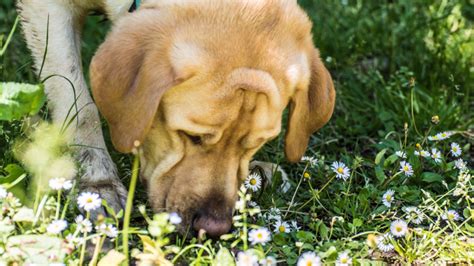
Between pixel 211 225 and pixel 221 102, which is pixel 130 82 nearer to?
pixel 221 102

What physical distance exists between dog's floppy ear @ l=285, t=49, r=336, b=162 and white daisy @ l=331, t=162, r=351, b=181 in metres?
0.29

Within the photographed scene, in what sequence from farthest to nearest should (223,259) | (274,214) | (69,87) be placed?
(69,87)
(274,214)
(223,259)

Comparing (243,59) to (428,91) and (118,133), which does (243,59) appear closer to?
(118,133)

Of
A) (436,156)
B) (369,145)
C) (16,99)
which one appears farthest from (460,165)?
(16,99)

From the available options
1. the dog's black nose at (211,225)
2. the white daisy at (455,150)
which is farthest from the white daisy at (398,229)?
the white daisy at (455,150)

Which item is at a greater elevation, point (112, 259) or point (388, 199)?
point (112, 259)

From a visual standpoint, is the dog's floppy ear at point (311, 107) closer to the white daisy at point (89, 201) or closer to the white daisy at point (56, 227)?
the white daisy at point (89, 201)

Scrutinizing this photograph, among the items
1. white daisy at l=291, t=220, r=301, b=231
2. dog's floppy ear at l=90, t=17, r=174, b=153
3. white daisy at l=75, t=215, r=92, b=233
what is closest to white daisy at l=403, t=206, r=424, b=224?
white daisy at l=291, t=220, r=301, b=231

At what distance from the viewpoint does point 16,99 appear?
3.54 m

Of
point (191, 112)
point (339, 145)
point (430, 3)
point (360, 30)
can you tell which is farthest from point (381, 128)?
point (191, 112)

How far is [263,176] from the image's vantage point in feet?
14.5

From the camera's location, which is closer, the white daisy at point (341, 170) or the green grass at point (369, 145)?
the green grass at point (369, 145)

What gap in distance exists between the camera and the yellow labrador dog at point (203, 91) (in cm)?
362

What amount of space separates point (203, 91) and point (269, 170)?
3.41 feet
